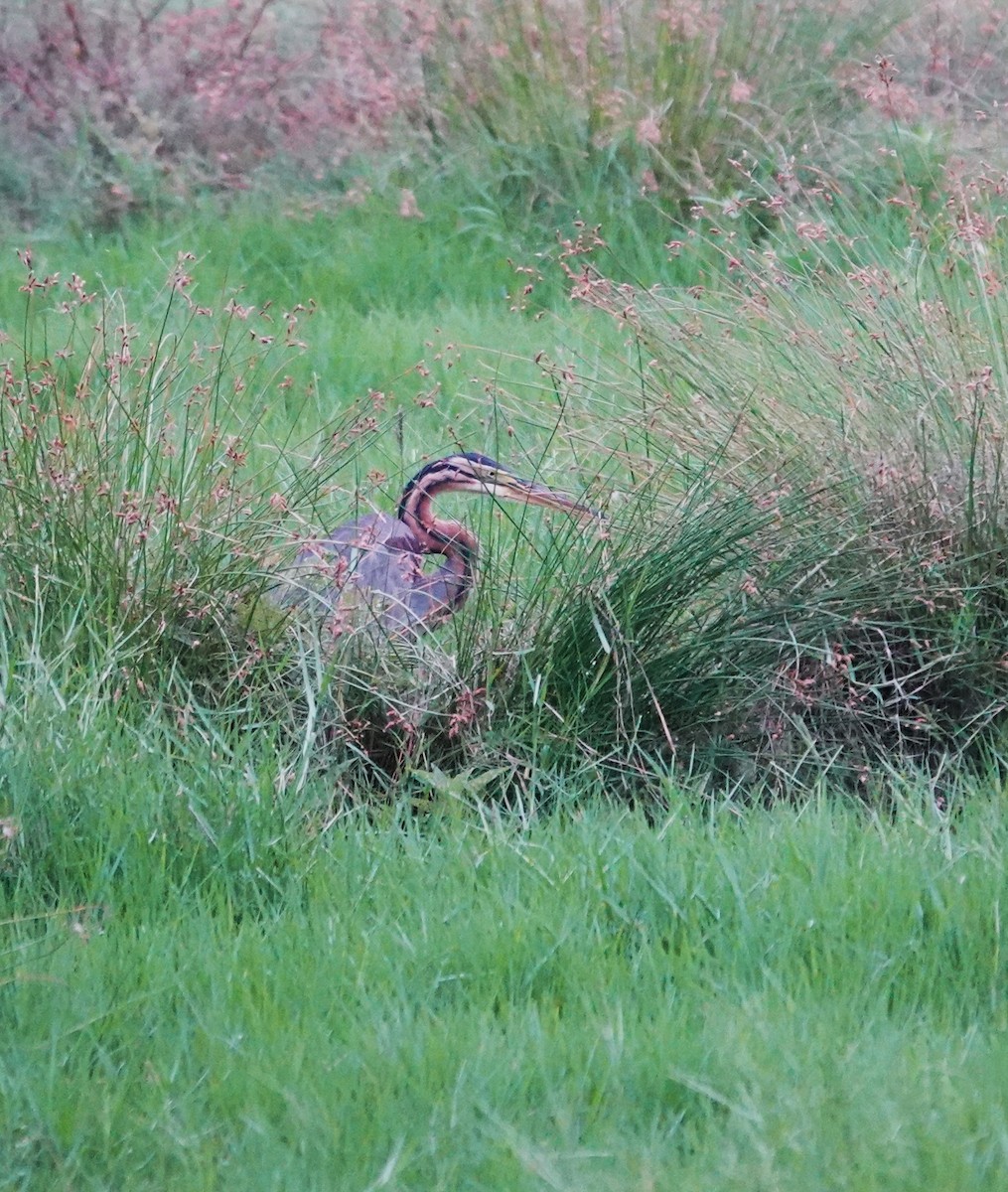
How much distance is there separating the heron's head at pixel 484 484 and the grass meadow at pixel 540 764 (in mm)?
83

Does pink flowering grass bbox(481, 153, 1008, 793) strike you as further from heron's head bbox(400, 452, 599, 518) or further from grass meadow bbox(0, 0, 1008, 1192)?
heron's head bbox(400, 452, 599, 518)

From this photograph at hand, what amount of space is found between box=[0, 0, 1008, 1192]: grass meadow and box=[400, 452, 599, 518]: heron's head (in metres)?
0.08

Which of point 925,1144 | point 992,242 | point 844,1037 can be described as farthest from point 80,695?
point 992,242

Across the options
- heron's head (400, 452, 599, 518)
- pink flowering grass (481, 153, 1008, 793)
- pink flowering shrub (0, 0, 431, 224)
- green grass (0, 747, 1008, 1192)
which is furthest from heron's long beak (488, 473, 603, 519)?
pink flowering shrub (0, 0, 431, 224)

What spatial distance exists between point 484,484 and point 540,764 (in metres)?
0.72

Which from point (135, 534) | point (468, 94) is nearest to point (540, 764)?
point (135, 534)

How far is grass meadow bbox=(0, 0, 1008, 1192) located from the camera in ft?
6.92

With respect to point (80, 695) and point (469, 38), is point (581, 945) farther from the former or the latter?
point (469, 38)

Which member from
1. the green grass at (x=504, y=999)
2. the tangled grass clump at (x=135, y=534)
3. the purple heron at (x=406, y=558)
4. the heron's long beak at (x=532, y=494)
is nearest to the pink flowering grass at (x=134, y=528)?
the tangled grass clump at (x=135, y=534)

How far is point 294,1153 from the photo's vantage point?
2.04 meters

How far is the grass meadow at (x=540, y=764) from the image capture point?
2.11 meters

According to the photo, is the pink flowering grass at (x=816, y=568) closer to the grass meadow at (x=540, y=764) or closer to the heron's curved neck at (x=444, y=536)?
the grass meadow at (x=540, y=764)

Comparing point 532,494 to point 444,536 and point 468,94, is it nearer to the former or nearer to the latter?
point 444,536

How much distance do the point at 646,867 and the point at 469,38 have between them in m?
5.58
